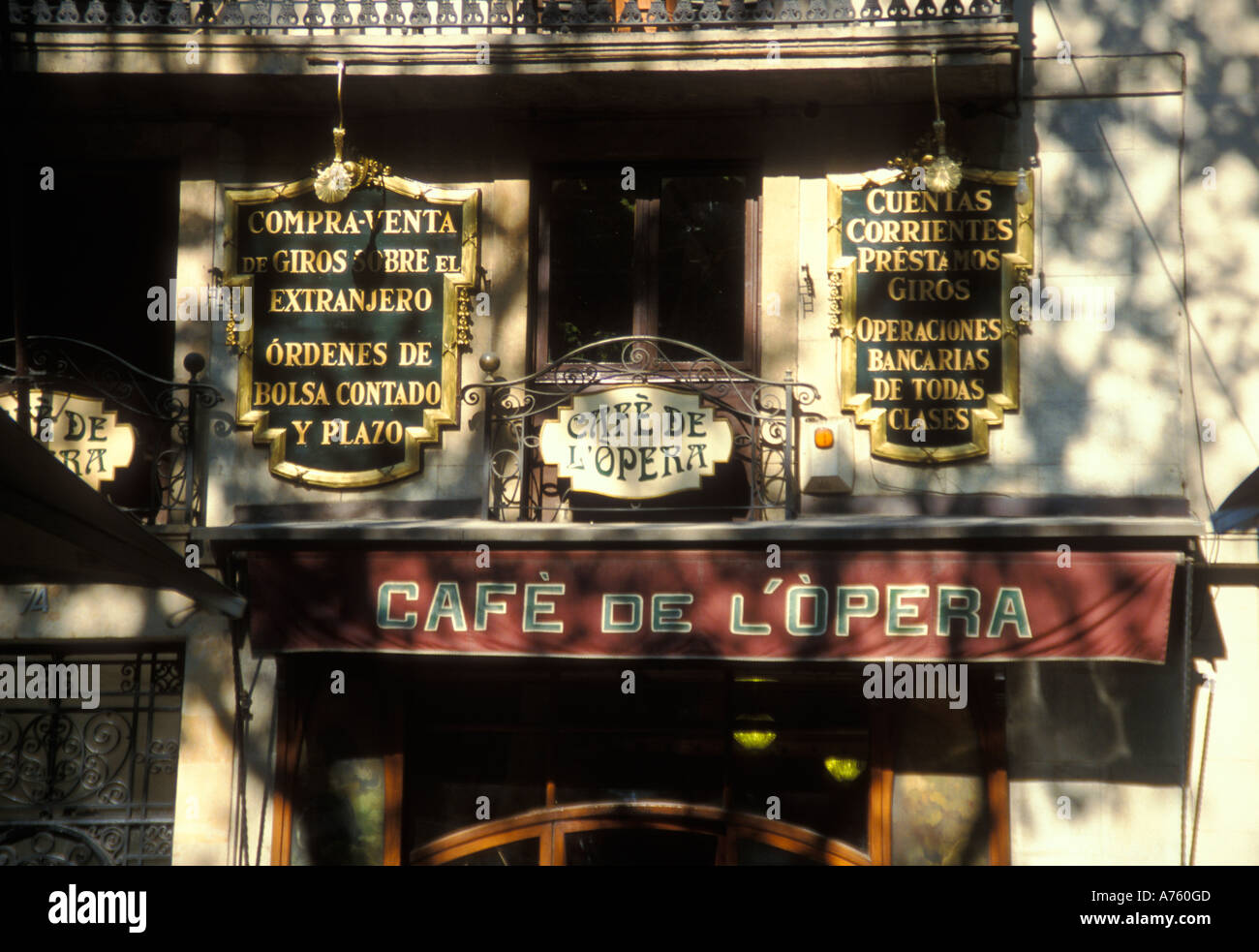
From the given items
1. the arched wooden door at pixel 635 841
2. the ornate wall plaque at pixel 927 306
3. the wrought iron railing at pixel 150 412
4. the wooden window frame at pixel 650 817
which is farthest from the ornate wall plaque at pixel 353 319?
the ornate wall plaque at pixel 927 306

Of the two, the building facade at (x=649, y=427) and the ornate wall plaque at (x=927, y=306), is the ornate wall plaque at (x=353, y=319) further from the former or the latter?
the ornate wall plaque at (x=927, y=306)

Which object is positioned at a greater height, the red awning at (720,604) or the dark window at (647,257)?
the dark window at (647,257)

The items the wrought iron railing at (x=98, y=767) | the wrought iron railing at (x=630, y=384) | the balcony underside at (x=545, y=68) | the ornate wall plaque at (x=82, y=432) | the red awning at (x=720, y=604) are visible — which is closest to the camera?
the red awning at (x=720, y=604)

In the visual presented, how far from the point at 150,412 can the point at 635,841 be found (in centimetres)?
472

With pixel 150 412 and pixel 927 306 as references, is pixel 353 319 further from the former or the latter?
pixel 927 306

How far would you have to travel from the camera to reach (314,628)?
8.72 meters

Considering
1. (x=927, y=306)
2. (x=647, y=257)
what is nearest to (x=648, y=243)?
(x=647, y=257)

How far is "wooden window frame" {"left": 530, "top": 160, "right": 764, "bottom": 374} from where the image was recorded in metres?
9.65

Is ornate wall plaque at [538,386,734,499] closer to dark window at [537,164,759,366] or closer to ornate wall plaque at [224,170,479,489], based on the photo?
dark window at [537,164,759,366]

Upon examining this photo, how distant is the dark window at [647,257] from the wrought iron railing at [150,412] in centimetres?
259

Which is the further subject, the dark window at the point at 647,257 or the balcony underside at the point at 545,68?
the dark window at the point at 647,257

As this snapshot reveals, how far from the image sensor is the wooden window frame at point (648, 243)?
965cm

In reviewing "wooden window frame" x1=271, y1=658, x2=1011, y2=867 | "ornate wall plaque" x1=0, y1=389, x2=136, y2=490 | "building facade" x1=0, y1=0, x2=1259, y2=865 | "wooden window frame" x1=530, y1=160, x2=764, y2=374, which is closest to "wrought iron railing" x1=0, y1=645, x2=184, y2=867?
"building facade" x1=0, y1=0, x2=1259, y2=865
